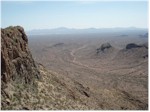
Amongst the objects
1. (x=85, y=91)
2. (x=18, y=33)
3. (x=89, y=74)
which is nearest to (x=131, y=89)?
(x=89, y=74)

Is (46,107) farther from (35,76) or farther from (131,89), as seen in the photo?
(131,89)

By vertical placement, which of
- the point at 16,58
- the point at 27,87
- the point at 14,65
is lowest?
the point at 27,87

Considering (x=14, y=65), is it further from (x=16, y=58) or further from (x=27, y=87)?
(x=27, y=87)

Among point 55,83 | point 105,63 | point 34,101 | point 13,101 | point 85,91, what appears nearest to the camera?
point 13,101

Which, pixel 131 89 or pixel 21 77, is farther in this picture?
pixel 131 89

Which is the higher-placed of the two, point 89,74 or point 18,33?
point 18,33

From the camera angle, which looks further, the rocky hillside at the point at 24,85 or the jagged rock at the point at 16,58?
the jagged rock at the point at 16,58

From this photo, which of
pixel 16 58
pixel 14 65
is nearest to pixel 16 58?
pixel 16 58

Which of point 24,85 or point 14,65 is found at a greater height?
point 14,65
